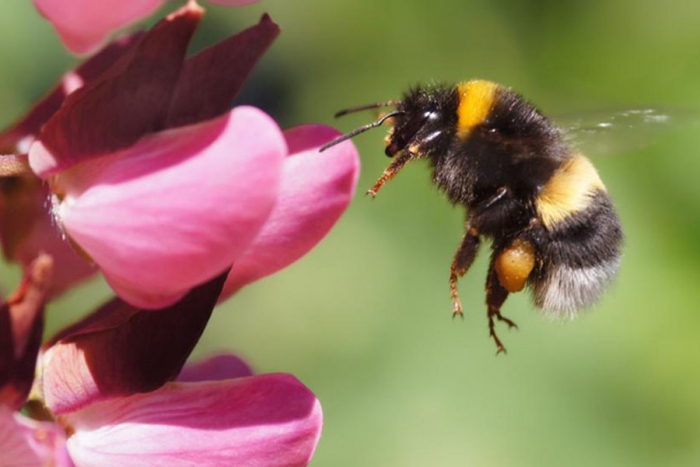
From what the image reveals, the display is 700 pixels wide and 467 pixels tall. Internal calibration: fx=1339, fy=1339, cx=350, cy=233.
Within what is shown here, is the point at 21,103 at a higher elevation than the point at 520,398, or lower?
higher

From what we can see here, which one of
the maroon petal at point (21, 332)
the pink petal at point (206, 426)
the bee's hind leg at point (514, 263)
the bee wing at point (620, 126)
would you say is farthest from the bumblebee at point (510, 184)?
the maroon petal at point (21, 332)

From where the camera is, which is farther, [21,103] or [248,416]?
[21,103]

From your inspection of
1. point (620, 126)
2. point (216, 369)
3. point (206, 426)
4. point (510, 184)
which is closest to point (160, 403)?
point (206, 426)

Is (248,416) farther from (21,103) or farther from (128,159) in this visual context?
(21,103)

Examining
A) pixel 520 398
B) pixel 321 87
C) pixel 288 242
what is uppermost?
pixel 288 242

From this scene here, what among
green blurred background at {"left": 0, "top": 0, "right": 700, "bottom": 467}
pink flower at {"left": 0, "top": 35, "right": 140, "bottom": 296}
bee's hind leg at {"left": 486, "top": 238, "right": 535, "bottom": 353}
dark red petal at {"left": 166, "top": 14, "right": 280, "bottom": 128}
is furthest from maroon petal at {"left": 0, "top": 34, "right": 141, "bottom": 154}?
green blurred background at {"left": 0, "top": 0, "right": 700, "bottom": 467}

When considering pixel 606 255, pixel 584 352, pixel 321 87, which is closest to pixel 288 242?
pixel 606 255

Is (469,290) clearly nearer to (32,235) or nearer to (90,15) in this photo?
(32,235)
